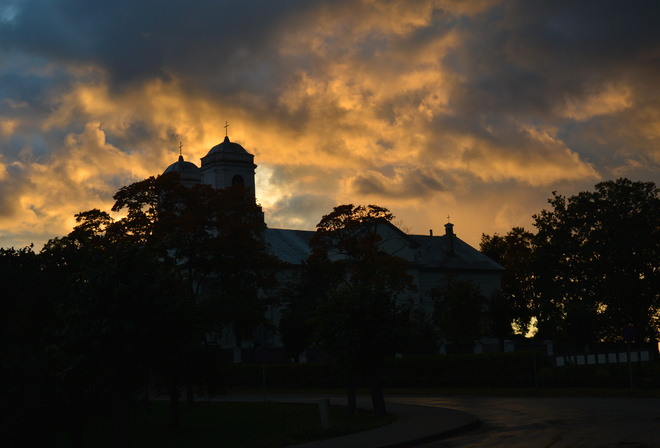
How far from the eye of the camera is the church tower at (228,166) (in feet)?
240

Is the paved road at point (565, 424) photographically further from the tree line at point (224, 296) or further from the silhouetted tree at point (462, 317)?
the silhouetted tree at point (462, 317)

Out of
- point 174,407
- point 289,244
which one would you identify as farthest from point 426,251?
point 174,407

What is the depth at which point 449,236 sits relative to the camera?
3617 inches

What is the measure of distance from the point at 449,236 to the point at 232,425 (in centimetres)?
6599

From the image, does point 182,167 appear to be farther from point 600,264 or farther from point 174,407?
point 174,407

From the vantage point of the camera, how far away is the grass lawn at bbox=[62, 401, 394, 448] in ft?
74.4

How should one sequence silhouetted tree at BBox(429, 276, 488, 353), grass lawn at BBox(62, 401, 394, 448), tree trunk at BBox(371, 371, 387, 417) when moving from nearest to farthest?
grass lawn at BBox(62, 401, 394, 448) → tree trunk at BBox(371, 371, 387, 417) → silhouetted tree at BBox(429, 276, 488, 353)

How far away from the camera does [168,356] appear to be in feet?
55.1

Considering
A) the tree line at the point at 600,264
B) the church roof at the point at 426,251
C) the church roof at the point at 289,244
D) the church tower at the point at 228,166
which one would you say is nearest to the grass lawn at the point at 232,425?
the tree line at the point at 600,264

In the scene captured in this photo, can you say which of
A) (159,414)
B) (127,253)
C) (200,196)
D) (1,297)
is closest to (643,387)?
(159,414)

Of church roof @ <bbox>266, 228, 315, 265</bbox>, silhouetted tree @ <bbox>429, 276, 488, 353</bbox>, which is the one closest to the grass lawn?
silhouetted tree @ <bbox>429, 276, 488, 353</bbox>

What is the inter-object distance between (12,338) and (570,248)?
155ft

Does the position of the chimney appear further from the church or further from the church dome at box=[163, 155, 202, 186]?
the church dome at box=[163, 155, 202, 186]

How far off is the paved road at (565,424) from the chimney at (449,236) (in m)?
62.3
